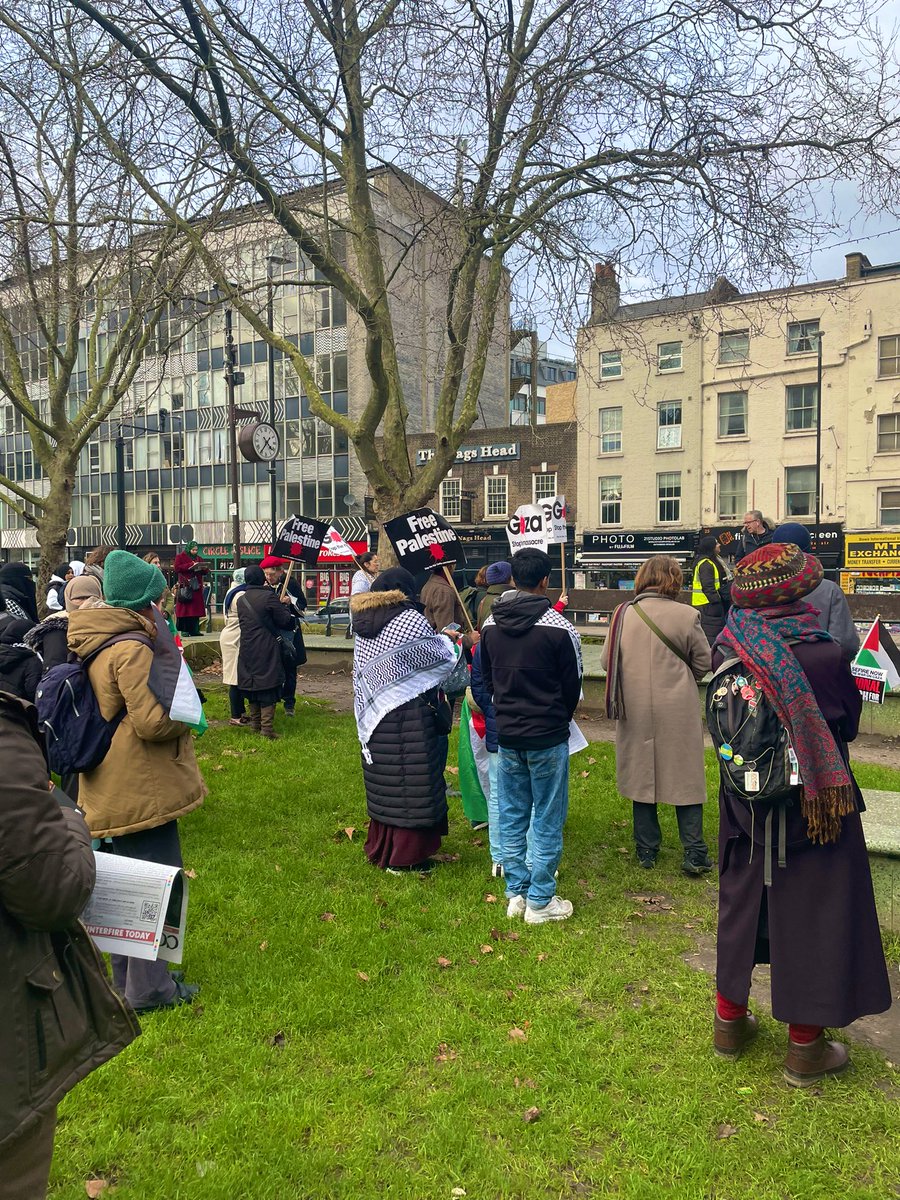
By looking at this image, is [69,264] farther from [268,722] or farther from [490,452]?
[490,452]

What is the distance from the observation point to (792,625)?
3.25 meters

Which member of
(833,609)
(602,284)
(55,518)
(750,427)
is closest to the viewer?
(833,609)

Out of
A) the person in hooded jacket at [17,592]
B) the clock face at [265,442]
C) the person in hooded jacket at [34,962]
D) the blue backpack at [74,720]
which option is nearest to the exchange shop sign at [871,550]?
the clock face at [265,442]

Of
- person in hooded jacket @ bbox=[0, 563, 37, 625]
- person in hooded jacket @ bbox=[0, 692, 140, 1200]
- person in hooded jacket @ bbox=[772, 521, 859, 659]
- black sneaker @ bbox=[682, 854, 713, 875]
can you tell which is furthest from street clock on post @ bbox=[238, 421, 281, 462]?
person in hooded jacket @ bbox=[0, 692, 140, 1200]

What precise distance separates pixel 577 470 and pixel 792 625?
36582 millimetres

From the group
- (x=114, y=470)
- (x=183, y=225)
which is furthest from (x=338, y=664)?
(x=114, y=470)

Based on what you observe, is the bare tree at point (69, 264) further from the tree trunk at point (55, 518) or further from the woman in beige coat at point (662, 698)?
the woman in beige coat at point (662, 698)

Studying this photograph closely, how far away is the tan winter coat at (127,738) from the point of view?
3.69 m

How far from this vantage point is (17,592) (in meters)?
6.49

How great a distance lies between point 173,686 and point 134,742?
13.5 inches

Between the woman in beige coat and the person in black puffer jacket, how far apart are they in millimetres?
1165

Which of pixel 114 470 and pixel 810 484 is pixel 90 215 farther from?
pixel 114 470

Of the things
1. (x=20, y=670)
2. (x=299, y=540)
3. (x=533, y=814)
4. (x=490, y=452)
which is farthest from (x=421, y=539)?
(x=490, y=452)

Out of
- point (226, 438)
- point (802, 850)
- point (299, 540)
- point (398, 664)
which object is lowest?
point (802, 850)
